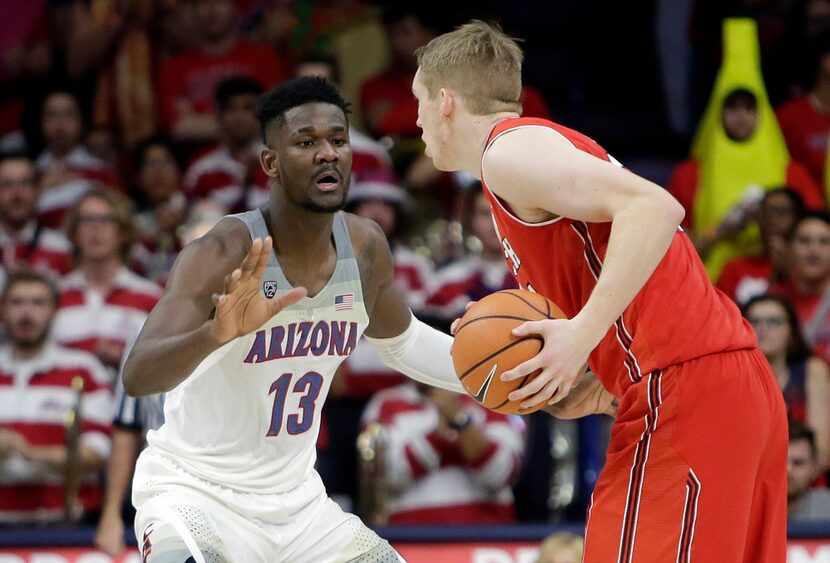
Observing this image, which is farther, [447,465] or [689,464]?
[447,465]

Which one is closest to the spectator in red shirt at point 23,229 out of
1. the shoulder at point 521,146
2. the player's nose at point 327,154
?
the player's nose at point 327,154

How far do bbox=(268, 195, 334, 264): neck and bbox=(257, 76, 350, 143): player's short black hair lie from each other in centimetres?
25

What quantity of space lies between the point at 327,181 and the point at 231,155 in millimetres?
4574

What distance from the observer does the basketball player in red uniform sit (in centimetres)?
352

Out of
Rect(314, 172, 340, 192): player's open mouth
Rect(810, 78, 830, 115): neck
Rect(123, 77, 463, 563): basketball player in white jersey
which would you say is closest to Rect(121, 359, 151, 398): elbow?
Rect(123, 77, 463, 563): basketball player in white jersey

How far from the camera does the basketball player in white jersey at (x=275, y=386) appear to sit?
4.31 metres

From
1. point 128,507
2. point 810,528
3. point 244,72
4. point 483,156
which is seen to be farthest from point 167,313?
point 244,72

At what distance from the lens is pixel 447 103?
12.8 ft

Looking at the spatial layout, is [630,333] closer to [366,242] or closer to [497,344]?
[497,344]

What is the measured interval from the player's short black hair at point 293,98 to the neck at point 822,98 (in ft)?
18.2

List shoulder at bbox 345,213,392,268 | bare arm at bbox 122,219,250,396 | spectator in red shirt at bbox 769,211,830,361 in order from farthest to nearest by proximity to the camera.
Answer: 1. spectator in red shirt at bbox 769,211,830,361
2. shoulder at bbox 345,213,392,268
3. bare arm at bbox 122,219,250,396

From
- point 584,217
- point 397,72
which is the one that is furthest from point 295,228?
point 397,72

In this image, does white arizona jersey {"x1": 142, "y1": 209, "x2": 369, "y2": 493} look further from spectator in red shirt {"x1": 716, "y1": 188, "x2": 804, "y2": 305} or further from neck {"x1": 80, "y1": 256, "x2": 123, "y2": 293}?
spectator in red shirt {"x1": 716, "y1": 188, "x2": 804, "y2": 305}

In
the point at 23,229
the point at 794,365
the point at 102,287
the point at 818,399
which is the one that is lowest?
the point at 818,399
